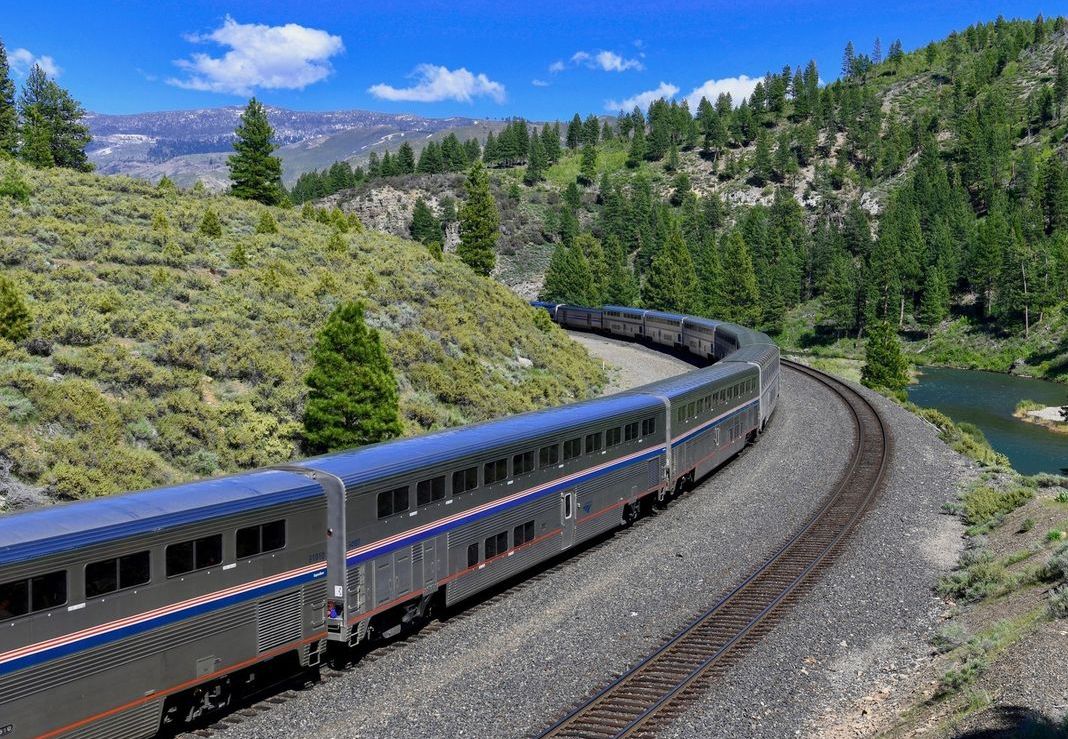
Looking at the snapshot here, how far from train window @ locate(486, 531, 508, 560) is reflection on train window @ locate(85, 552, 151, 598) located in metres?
8.05

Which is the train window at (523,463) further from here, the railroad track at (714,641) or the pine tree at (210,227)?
the pine tree at (210,227)

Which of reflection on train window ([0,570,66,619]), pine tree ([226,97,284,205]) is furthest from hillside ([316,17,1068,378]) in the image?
reflection on train window ([0,570,66,619])

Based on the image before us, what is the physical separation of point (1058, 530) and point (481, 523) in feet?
48.2

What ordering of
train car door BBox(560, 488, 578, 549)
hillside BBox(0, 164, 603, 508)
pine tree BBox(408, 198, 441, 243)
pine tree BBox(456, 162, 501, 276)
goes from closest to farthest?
train car door BBox(560, 488, 578, 549) < hillside BBox(0, 164, 603, 508) < pine tree BBox(456, 162, 501, 276) < pine tree BBox(408, 198, 441, 243)

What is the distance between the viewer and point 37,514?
1165cm

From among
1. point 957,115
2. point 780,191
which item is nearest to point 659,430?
point 780,191

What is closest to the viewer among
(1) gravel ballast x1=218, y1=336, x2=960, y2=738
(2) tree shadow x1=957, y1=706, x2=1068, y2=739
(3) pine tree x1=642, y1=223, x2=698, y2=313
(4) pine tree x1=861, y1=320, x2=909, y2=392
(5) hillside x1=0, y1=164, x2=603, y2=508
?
(2) tree shadow x1=957, y1=706, x2=1068, y2=739

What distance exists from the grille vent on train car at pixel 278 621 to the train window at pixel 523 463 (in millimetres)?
6409

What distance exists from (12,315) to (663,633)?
23.5m

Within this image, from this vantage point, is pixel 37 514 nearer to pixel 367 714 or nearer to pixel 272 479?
pixel 272 479

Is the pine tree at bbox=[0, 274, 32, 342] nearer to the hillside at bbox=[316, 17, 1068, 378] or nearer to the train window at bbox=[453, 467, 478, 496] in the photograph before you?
the train window at bbox=[453, 467, 478, 496]

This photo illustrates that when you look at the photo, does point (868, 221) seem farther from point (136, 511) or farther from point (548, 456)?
point (136, 511)

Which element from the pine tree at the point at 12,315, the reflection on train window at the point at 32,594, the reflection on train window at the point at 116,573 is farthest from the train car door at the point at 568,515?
the pine tree at the point at 12,315

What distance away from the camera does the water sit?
50.2m
